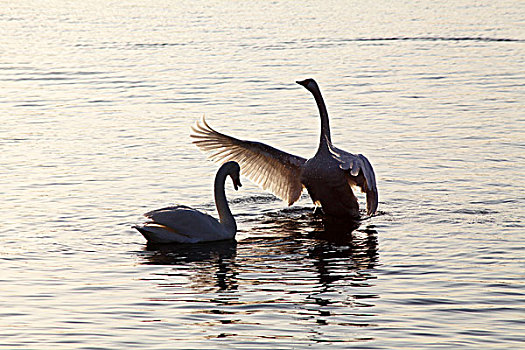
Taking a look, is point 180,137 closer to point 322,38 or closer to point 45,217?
point 45,217

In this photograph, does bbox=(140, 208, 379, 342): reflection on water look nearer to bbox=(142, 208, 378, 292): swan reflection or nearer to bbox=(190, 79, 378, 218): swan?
bbox=(142, 208, 378, 292): swan reflection

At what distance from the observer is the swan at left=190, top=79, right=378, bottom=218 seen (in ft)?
44.7

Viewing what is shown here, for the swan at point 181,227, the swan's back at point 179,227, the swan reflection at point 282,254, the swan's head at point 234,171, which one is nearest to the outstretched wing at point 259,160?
the swan reflection at point 282,254

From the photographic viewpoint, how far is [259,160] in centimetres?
1510

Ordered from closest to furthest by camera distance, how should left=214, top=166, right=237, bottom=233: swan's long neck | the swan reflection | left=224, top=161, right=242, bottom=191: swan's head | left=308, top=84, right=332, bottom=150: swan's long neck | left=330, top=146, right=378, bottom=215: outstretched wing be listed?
the swan reflection
left=214, top=166, right=237, bottom=233: swan's long neck
left=224, top=161, right=242, bottom=191: swan's head
left=330, top=146, right=378, bottom=215: outstretched wing
left=308, top=84, right=332, bottom=150: swan's long neck

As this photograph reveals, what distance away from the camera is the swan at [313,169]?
13.6 m

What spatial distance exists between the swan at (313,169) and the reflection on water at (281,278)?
39 cm

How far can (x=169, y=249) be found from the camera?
12266 millimetres

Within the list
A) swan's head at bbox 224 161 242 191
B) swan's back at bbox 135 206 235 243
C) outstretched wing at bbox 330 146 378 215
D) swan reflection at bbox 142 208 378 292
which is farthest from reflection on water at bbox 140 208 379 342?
swan's head at bbox 224 161 242 191

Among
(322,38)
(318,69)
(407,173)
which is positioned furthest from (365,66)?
(407,173)

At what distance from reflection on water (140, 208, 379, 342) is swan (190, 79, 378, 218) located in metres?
0.39

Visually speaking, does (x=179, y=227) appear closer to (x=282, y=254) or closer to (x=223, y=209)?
(x=223, y=209)

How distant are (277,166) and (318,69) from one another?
1303 cm

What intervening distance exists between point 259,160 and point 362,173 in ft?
6.93
